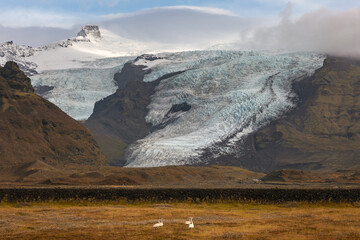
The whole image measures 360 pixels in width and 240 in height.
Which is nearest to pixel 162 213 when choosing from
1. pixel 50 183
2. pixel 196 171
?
pixel 50 183

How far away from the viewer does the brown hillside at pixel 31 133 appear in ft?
560

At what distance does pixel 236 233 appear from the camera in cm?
4231

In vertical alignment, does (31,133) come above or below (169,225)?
above

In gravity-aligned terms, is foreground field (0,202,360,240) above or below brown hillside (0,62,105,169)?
below

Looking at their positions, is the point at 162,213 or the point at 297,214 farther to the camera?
the point at 162,213

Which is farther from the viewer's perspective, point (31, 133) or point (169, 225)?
point (31, 133)

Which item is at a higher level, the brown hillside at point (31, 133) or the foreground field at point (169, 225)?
the brown hillside at point (31, 133)

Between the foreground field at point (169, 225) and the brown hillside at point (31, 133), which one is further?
the brown hillside at point (31, 133)

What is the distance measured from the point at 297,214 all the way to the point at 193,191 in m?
32.1

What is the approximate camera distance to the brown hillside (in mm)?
170625

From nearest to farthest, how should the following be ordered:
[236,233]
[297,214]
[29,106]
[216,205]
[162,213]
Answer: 1. [236,233]
2. [297,214]
3. [162,213]
4. [216,205]
5. [29,106]

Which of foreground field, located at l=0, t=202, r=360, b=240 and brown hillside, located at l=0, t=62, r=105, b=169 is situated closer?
A: foreground field, located at l=0, t=202, r=360, b=240

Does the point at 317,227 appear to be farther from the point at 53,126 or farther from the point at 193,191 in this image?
the point at 53,126

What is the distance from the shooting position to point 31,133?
7141 inches
